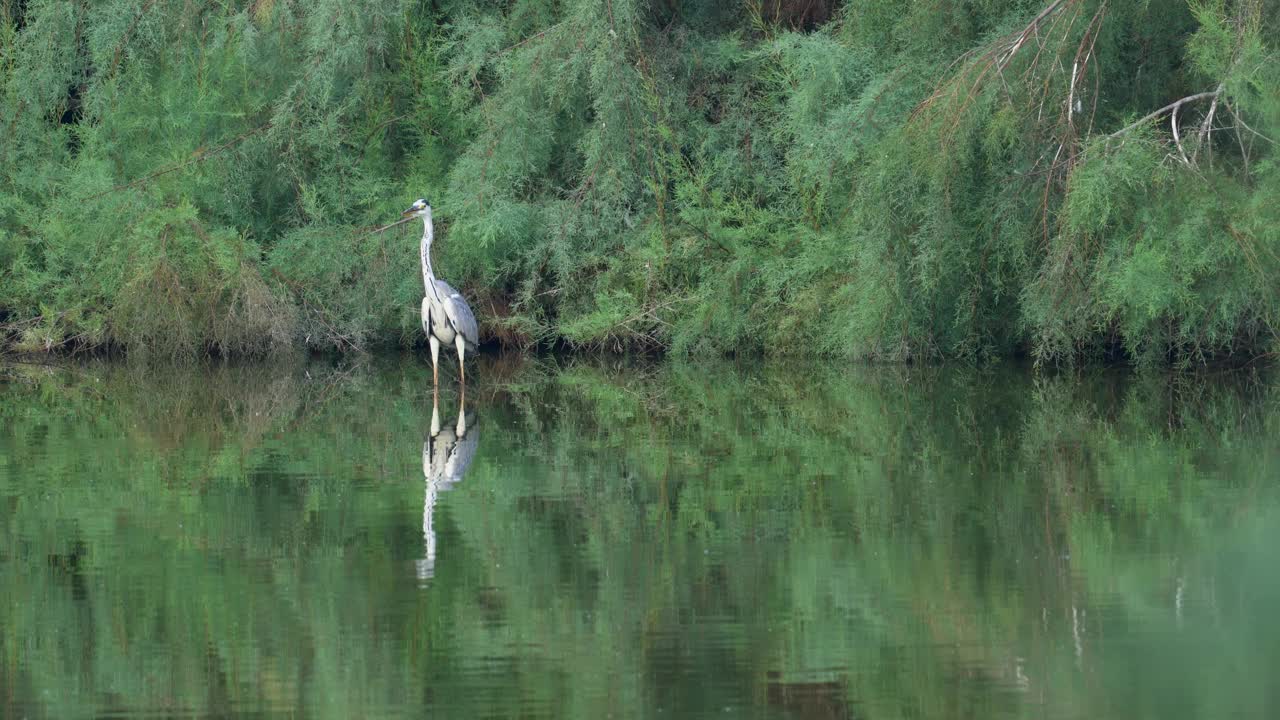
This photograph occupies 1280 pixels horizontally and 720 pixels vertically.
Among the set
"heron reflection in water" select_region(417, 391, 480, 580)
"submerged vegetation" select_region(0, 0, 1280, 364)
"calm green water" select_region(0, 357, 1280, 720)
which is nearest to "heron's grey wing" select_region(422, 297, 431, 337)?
"submerged vegetation" select_region(0, 0, 1280, 364)

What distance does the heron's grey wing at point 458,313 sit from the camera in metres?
17.1

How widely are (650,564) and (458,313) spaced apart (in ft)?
30.7

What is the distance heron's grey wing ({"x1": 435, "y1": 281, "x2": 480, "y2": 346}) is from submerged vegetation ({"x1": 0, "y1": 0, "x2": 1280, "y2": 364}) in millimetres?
1702

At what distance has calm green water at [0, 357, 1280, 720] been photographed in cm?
621

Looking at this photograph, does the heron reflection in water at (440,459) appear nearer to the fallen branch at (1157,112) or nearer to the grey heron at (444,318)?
the grey heron at (444,318)

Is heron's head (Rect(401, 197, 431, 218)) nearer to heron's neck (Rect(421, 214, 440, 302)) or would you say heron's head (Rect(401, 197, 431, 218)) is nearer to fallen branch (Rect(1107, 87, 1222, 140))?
heron's neck (Rect(421, 214, 440, 302))

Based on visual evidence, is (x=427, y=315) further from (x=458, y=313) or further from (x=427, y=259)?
(x=427, y=259)

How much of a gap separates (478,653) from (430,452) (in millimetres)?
5573

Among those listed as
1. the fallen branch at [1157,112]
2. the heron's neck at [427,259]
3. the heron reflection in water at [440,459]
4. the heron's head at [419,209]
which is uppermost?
the fallen branch at [1157,112]

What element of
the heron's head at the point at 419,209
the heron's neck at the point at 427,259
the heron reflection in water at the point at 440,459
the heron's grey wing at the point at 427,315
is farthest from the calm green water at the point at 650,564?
the heron's head at the point at 419,209

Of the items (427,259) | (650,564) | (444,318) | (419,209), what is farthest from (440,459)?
(419,209)

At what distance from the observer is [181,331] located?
19.3m

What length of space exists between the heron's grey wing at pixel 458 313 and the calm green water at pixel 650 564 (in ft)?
9.64

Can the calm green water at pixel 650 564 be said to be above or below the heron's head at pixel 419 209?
below
